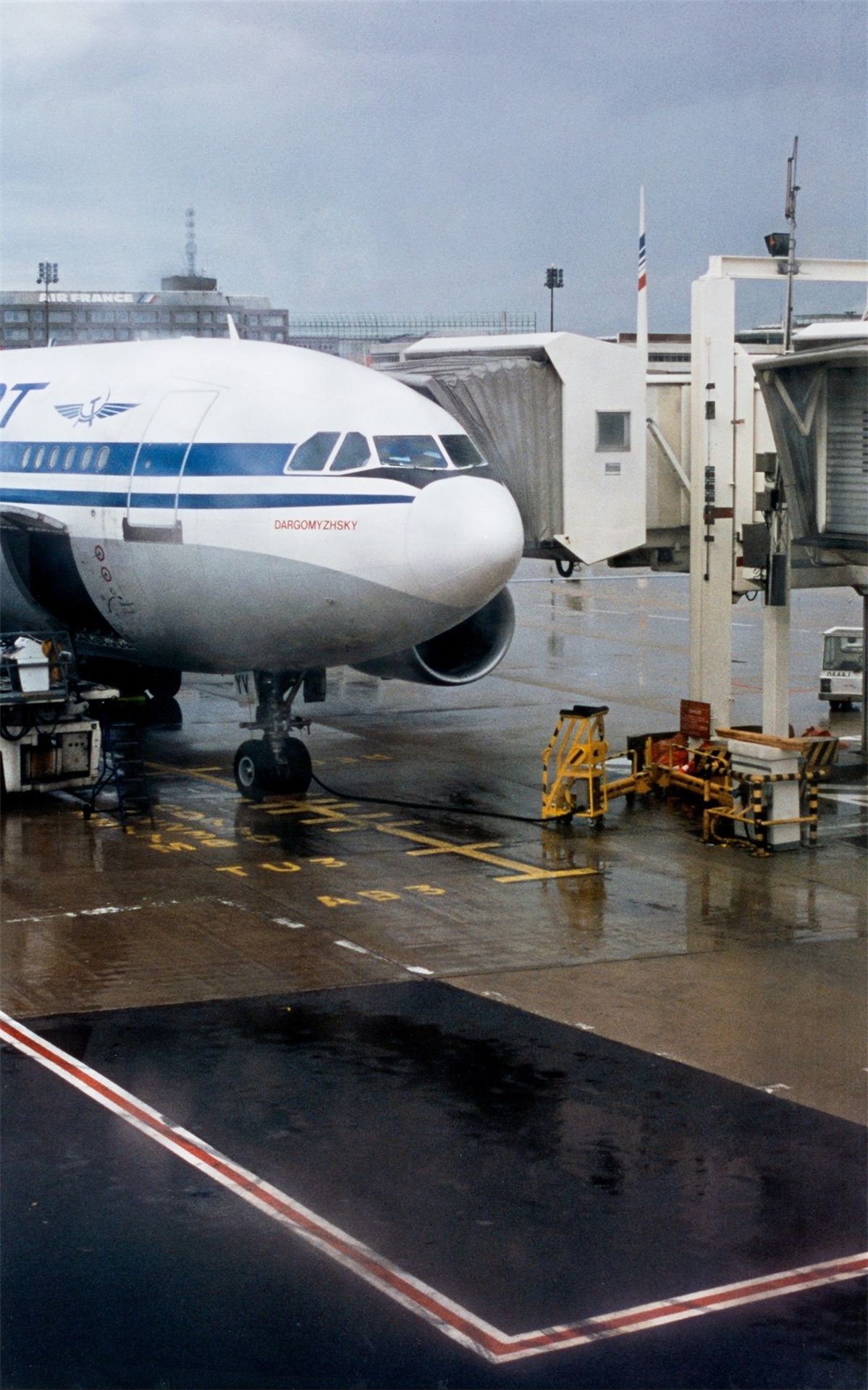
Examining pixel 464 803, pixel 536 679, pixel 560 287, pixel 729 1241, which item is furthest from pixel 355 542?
pixel 560 287

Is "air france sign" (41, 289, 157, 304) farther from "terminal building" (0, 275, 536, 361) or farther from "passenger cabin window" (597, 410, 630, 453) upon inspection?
"passenger cabin window" (597, 410, 630, 453)

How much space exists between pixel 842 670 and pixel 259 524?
13010 mm

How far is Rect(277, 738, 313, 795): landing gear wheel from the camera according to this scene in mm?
21016

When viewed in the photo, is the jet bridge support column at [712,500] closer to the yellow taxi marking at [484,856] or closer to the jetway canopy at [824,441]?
the jetway canopy at [824,441]

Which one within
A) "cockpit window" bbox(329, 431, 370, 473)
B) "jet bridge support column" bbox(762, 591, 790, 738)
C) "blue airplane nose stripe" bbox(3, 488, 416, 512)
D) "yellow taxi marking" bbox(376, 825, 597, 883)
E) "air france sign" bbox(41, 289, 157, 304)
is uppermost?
"air france sign" bbox(41, 289, 157, 304)

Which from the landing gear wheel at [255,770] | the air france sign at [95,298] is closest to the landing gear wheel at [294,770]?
the landing gear wheel at [255,770]

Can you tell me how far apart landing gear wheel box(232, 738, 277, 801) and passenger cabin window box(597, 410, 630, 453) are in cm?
543

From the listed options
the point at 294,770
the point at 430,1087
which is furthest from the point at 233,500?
the point at 430,1087

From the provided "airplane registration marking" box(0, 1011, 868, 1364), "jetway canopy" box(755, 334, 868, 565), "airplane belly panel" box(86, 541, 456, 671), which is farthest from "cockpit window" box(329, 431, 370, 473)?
"airplane registration marking" box(0, 1011, 868, 1364)

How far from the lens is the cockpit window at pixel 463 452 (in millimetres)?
18688

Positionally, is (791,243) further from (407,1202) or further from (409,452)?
(407,1202)

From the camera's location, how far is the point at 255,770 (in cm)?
2095

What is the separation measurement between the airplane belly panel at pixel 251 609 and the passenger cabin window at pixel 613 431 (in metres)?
3.99

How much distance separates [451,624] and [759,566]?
3502 mm
